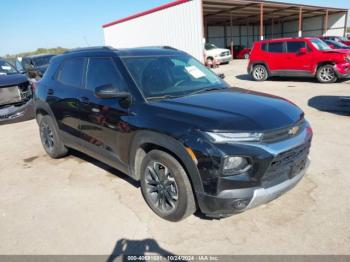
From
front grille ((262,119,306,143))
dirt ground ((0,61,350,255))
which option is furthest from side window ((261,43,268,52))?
front grille ((262,119,306,143))

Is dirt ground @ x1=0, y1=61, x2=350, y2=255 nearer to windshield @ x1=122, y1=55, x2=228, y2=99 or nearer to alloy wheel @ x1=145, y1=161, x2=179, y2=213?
alloy wheel @ x1=145, y1=161, x2=179, y2=213

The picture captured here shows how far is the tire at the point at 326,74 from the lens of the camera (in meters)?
11.3

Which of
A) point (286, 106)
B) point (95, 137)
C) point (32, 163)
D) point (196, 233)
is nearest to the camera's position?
point (196, 233)

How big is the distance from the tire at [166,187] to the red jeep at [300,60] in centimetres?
1025

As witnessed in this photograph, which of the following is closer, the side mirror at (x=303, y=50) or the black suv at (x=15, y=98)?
the black suv at (x=15, y=98)

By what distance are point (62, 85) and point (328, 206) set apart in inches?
154

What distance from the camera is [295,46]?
1193 cm

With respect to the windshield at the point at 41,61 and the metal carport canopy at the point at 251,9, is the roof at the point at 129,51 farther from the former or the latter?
the metal carport canopy at the point at 251,9

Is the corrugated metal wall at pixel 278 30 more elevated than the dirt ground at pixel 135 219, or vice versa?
the corrugated metal wall at pixel 278 30

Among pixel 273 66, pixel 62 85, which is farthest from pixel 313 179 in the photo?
pixel 273 66

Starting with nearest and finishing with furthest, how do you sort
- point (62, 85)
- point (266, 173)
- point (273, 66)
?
1. point (266, 173)
2. point (62, 85)
3. point (273, 66)

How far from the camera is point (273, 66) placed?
12688mm

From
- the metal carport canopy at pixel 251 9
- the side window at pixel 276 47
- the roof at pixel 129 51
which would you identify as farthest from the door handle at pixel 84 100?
the metal carport canopy at pixel 251 9

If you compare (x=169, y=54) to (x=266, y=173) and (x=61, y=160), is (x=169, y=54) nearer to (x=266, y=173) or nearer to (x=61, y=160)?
(x=266, y=173)
